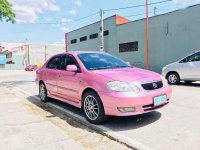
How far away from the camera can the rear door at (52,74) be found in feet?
21.4

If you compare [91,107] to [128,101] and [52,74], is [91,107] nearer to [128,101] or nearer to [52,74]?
[128,101]

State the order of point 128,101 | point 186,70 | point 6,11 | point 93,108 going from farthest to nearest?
point 6,11 → point 186,70 → point 93,108 → point 128,101

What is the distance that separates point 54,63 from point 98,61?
5.76 feet

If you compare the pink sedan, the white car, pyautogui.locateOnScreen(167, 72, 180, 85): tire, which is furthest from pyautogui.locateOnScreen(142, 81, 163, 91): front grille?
pyautogui.locateOnScreen(167, 72, 180, 85): tire

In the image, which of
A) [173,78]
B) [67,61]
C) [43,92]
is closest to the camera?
[67,61]

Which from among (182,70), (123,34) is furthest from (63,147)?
(123,34)

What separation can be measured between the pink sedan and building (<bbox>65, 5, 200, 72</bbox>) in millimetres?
14035

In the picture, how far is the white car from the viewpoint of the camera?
1038 centimetres

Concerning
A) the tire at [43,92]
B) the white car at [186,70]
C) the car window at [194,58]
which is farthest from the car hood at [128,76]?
the car window at [194,58]

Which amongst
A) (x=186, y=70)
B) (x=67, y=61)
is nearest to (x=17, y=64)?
(x=186, y=70)

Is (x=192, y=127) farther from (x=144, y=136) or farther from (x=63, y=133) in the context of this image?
(x=63, y=133)

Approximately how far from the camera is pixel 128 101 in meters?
4.25

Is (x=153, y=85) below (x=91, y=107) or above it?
above

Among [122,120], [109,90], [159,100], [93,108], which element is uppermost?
[109,90]
